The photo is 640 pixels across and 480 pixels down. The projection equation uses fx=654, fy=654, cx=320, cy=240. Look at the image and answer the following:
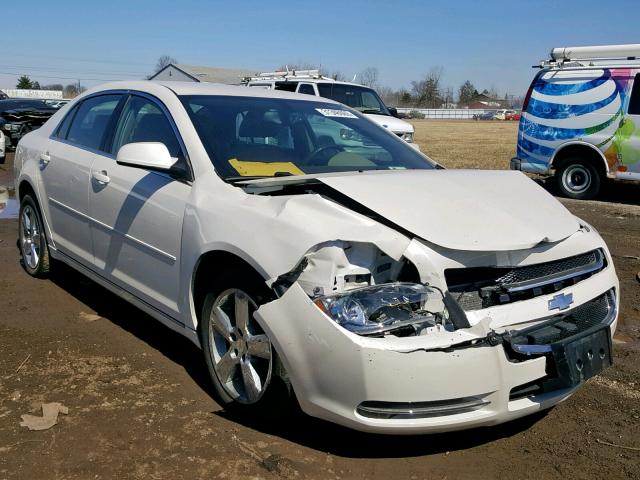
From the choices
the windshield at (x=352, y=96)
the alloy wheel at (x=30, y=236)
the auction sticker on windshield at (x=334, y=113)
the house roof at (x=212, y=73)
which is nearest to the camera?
the auction sticker on windshield at (x=334, y=113)

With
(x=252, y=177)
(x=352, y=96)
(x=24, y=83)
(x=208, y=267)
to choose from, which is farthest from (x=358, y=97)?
(x=24, y=83)

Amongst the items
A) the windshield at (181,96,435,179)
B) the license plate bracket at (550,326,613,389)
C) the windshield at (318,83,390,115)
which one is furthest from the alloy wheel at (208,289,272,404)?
the windshield at (318,83,390,115)

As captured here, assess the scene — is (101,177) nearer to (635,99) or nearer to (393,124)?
(635,99)

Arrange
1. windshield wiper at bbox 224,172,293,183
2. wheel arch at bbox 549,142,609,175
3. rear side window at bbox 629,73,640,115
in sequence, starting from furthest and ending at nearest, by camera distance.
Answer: wheel arch at bbox 549,142,609,175 < rear side window at bbox 629,73,640,115 < windshield wiper at bbox 224,172,293,183

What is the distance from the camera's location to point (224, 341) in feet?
11.1

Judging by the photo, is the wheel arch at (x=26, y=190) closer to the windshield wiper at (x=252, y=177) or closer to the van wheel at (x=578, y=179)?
the windshield wiper at (x=252, y=177)

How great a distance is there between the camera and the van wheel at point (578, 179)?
→ 1101 centimetres

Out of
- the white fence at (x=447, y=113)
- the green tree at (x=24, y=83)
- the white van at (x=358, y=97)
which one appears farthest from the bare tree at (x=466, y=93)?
the white van at (x=358, y=97)

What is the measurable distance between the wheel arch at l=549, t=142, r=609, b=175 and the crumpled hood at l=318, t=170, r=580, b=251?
8087mm

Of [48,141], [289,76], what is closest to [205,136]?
[48,141]

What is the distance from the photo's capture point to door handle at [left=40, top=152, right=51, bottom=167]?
5117 mm

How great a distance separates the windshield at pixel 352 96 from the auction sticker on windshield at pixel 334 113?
971 cm

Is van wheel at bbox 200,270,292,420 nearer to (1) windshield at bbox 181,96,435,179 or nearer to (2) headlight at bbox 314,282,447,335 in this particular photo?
(2) headlight at bbox 314,282,447,335

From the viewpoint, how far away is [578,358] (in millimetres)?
2795
